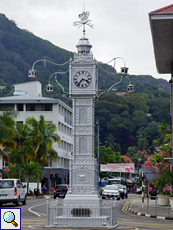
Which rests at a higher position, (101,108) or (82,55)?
(101,108)

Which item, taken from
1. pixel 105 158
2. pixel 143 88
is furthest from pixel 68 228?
pixel 143 88

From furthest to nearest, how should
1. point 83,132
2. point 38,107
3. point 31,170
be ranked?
1. point 38,107
2. point 31,170
3. point 83,132

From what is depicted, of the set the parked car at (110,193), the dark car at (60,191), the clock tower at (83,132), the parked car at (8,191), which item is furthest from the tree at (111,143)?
the clock tower at (83,132)

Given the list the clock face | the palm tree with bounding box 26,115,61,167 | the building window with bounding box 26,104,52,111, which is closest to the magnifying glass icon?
the clock face

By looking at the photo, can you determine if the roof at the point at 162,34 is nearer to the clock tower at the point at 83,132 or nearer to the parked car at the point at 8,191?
the clock tower at the point at 83,132

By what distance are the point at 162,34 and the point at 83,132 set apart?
10.7 m

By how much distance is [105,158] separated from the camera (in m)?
86.6

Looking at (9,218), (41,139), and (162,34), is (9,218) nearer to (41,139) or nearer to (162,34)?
(162,34)

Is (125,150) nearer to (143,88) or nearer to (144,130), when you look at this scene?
(144,130)

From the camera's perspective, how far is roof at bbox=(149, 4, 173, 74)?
76.2 feet

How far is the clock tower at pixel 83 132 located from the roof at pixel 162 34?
20.8 ft

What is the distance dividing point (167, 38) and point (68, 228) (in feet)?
47.9

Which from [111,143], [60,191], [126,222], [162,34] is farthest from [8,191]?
[111,143]

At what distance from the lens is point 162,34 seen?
26.0m
